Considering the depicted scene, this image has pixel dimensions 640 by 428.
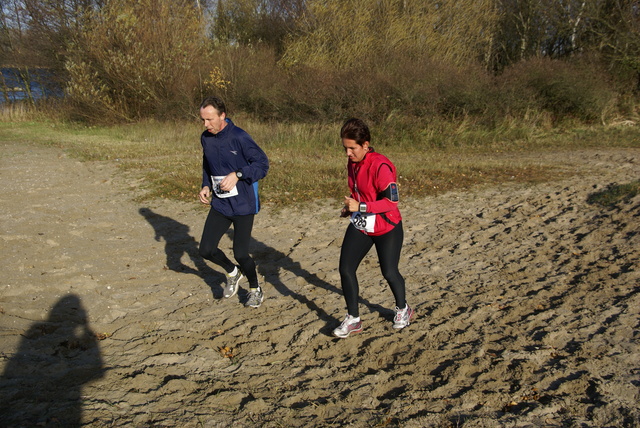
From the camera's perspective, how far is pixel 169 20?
77.8ft

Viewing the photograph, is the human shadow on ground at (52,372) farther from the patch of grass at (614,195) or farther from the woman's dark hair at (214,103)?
the patch of grass at (614,195)

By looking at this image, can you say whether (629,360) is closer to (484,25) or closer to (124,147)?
(124,147)

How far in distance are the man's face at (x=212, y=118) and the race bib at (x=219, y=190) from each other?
1.69 ft

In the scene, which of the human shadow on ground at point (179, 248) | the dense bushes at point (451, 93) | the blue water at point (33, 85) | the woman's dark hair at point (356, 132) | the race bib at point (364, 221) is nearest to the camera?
the woman's dark hair at point (356, 132)

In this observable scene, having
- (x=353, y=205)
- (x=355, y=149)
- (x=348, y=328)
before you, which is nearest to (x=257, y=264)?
(x=348, y=328)

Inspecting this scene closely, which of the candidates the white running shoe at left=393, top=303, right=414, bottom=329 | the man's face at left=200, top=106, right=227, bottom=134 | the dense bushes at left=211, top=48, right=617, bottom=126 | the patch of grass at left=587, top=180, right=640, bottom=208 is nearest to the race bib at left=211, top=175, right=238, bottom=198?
the man's face at left=200, top=106, right=227, bottom=134

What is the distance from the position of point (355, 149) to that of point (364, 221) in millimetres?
610

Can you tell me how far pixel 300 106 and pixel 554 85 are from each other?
9.57 meters

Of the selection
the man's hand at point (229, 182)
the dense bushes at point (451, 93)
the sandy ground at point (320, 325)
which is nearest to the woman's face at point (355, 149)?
the man's hand at point (229, 182)

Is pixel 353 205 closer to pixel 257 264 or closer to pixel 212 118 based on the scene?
pixel 212 118

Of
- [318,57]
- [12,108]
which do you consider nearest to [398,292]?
[318,57]

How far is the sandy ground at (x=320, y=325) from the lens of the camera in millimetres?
3852

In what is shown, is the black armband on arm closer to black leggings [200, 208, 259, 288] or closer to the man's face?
black leggings [200, 208, 259, 288]

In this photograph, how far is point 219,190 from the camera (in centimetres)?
552
